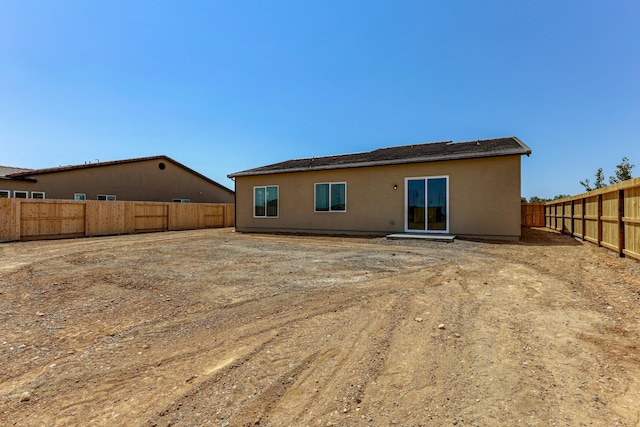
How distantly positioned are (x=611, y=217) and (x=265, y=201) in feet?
40.2

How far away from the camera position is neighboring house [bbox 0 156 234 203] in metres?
17.0

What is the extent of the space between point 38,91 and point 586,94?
2345 centimetres

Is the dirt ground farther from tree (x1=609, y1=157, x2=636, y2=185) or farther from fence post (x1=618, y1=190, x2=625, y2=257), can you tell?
tree (x1=609, y1=157, x2=636, y2=185)

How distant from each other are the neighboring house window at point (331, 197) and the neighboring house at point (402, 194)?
0.14 feet

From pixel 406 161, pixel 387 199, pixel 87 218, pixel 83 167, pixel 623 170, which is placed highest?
pixel 623 170

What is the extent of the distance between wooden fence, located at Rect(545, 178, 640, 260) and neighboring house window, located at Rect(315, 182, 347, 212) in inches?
311

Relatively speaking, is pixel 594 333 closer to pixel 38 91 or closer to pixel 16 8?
pixel 16 8

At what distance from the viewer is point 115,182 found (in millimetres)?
19844

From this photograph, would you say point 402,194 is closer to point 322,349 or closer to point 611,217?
point 611,217

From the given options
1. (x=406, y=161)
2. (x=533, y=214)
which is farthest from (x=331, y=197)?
(x=533, y=214)

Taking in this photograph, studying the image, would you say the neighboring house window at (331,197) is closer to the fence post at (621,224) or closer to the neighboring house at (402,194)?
the neighboring house at (402,194)

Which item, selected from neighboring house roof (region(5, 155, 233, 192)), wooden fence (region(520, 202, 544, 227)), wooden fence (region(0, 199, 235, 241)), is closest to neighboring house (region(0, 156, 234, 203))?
neighboring house roof (region(5, 155, 233, 192))

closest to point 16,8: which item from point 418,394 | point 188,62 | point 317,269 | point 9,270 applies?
point 188,62

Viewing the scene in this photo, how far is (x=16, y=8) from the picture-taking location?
25.7ft
